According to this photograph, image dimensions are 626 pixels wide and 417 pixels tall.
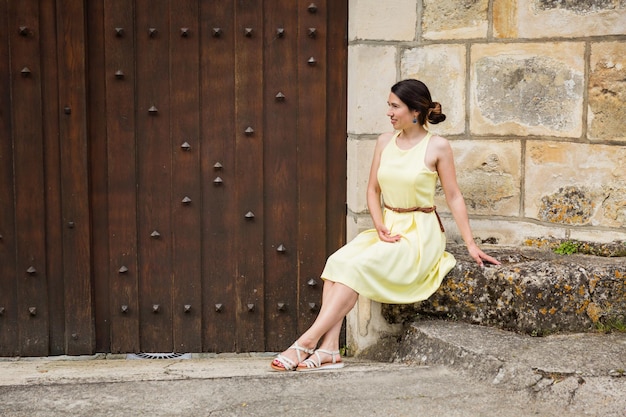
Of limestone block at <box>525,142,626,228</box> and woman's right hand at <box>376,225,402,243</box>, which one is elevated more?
limestone block at <box>525,142,626,228</box>

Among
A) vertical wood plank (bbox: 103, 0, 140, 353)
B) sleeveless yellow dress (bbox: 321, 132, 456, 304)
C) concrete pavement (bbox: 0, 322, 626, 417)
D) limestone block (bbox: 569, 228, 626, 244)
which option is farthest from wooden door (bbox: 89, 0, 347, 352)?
limestone block (bbox: 569, 228, 626, 244)

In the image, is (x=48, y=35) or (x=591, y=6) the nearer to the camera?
(x=591, y=6)

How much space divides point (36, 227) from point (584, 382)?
8.53 feet

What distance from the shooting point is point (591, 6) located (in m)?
3.60

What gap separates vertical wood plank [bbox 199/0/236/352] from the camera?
4.02 meters

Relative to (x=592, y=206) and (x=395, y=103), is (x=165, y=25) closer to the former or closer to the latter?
(x=395, y=103)

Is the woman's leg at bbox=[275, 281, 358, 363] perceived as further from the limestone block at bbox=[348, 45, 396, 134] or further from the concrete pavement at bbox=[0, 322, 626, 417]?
the limestone block at bbox=[348, 45, 396, 134]

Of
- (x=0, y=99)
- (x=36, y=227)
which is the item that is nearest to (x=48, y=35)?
(x=0, y=99)

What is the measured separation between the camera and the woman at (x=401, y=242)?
3.46 meters

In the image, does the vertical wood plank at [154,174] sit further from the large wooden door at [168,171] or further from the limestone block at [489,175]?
the limestone block at [489,175]

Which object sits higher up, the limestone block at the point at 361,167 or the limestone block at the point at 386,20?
the limestone block at the point at 386,20

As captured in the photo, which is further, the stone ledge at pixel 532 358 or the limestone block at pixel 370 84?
the limestone block at pixel 370 84

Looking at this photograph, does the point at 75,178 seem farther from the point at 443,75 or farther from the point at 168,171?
the point at 443,75

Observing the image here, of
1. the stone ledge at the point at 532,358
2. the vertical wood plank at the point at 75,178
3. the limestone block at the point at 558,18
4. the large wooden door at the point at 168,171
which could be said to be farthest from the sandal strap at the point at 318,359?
the limestone block at the point at 558,18
